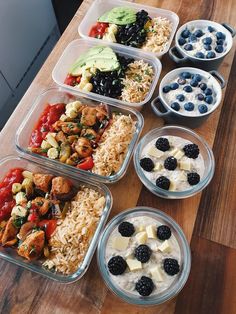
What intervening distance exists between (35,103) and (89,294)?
30.2 inches

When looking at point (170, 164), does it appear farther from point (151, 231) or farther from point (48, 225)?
point (48, 225)

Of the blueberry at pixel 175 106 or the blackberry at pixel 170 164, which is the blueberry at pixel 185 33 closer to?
the blueberry at pixel 175 106

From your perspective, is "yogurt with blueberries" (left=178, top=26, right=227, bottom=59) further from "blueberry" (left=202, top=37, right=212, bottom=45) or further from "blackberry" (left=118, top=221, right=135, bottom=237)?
"blackberry" (left=118, top=221, right=135, bottom=237)

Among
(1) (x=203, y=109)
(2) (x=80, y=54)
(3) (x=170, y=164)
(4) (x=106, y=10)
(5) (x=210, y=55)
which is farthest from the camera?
(4) (x=106, y=10)

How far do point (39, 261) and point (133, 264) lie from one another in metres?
0.31

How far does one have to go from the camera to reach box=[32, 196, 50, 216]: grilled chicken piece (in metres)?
1.16

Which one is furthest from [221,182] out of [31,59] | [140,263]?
[31,59]

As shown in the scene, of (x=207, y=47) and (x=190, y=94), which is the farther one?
(x=207, y=47)

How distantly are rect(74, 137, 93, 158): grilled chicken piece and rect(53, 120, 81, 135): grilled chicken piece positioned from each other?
7 cm

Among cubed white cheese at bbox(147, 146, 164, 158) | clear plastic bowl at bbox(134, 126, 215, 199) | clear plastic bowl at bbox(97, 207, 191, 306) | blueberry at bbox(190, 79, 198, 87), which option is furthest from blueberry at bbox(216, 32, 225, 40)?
clear plastic bowl at bbox(97, 207, 191, 306)

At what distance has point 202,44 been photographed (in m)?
1.50

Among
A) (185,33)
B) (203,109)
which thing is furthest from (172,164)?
(185,33)

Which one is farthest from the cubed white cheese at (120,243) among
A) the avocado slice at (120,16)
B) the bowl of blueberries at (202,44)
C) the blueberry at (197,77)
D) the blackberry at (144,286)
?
the avocado slice at (120,16)

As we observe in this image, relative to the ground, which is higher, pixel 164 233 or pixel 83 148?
pixel 83 148
